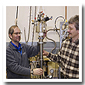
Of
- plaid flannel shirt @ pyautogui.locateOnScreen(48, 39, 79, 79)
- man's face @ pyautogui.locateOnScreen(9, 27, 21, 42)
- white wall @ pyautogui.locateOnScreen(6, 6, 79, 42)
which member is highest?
white wall @ pyautogui.locateOnScreen(6, 6, 79, 42)

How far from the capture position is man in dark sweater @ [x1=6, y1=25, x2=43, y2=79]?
1.10 m

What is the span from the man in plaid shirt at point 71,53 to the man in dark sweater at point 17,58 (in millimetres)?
210

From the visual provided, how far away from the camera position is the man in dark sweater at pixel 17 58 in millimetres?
1101

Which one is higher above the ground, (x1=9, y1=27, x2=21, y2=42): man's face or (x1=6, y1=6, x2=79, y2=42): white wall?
(x1=6, y1=6, x2=79, y2=42): white wall

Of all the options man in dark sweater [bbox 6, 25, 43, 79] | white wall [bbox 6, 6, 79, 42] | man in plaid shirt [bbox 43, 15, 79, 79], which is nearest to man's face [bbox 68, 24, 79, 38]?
man in plaid shirt [bbox 43, 15, 79, 79]

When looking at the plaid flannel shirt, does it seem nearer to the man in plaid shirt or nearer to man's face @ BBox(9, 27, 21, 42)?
the man in plaid shirt

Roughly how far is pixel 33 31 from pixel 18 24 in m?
0.17

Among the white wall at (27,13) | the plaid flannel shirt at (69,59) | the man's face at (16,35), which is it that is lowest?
the plaid flannel shirt at (69,59)

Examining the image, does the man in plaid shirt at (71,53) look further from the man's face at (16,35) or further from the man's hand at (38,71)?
the man's face at (16,35)

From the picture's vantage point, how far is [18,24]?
1.14 m

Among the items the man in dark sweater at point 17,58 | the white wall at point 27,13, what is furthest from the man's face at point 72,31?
the man in dark sweater at point 17,58

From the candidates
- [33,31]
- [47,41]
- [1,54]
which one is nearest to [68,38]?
[47,41]

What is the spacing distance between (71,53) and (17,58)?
0.55m
